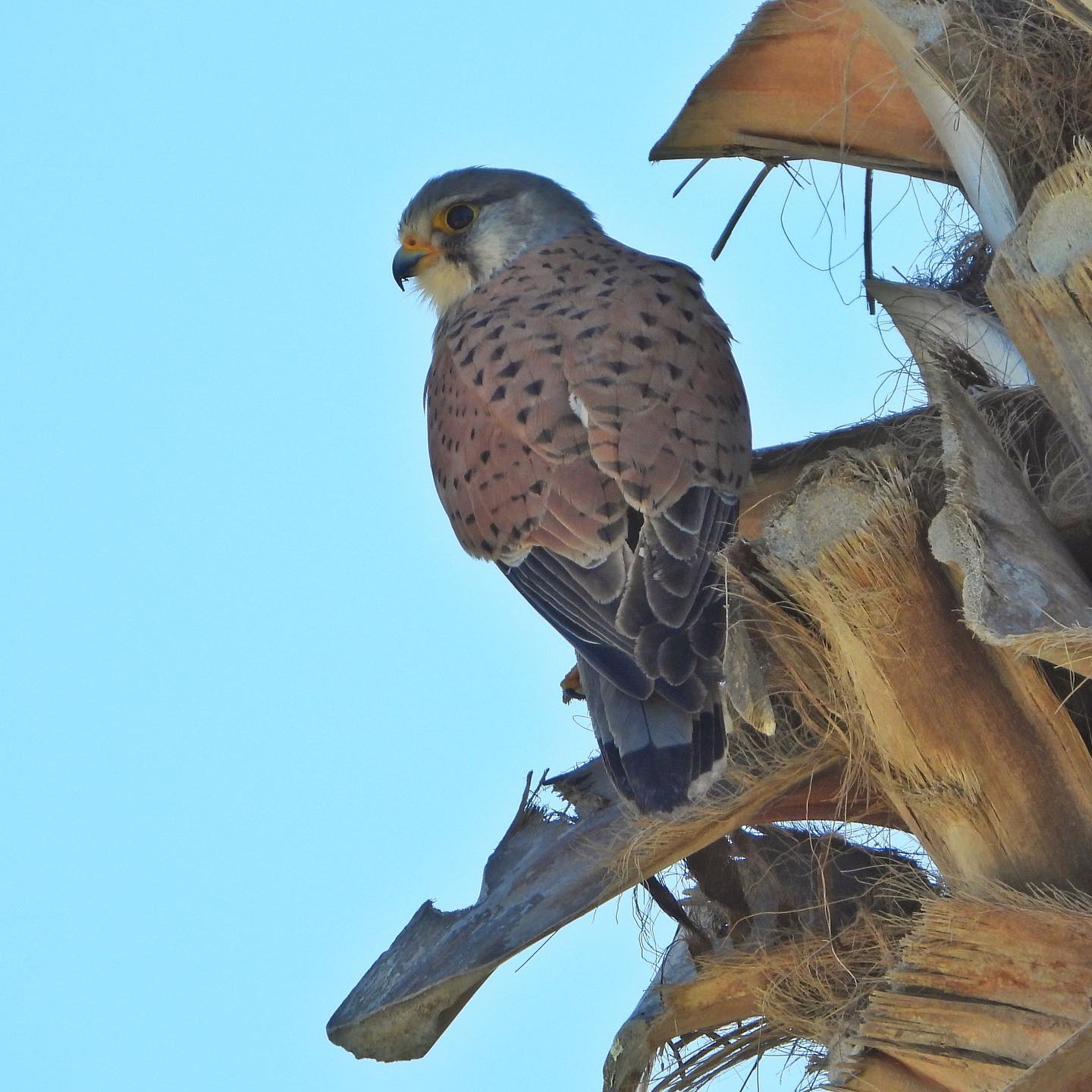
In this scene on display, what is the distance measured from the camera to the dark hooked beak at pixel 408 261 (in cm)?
511

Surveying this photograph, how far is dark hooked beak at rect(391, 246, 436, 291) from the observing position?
5105 millimetres

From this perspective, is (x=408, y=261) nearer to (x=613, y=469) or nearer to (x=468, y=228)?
(x=468, y=228)

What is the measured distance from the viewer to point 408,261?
510cm

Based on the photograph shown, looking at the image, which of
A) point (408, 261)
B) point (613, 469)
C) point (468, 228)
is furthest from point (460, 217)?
point (613, 469)

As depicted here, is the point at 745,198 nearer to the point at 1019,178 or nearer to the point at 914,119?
the point at 914,119

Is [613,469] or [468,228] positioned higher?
[468,228]

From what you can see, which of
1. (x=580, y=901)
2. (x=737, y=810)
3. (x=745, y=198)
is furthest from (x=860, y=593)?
(x=745, y=198)


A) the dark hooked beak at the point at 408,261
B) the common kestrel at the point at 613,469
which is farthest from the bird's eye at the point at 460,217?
the common kestrel at the point at 613,469

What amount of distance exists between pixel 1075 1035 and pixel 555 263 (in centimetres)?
283

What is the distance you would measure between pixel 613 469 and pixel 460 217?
1.90m

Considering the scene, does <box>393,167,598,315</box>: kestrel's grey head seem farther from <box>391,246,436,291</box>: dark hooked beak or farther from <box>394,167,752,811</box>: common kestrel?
<box>394,167,752,811</box>: common kestrel

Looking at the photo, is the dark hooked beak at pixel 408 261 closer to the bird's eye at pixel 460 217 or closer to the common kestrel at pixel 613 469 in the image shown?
the bird's eye at pixel 460 217

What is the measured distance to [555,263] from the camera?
4520 millimetres

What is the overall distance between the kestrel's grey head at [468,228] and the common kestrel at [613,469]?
1.16 feet
